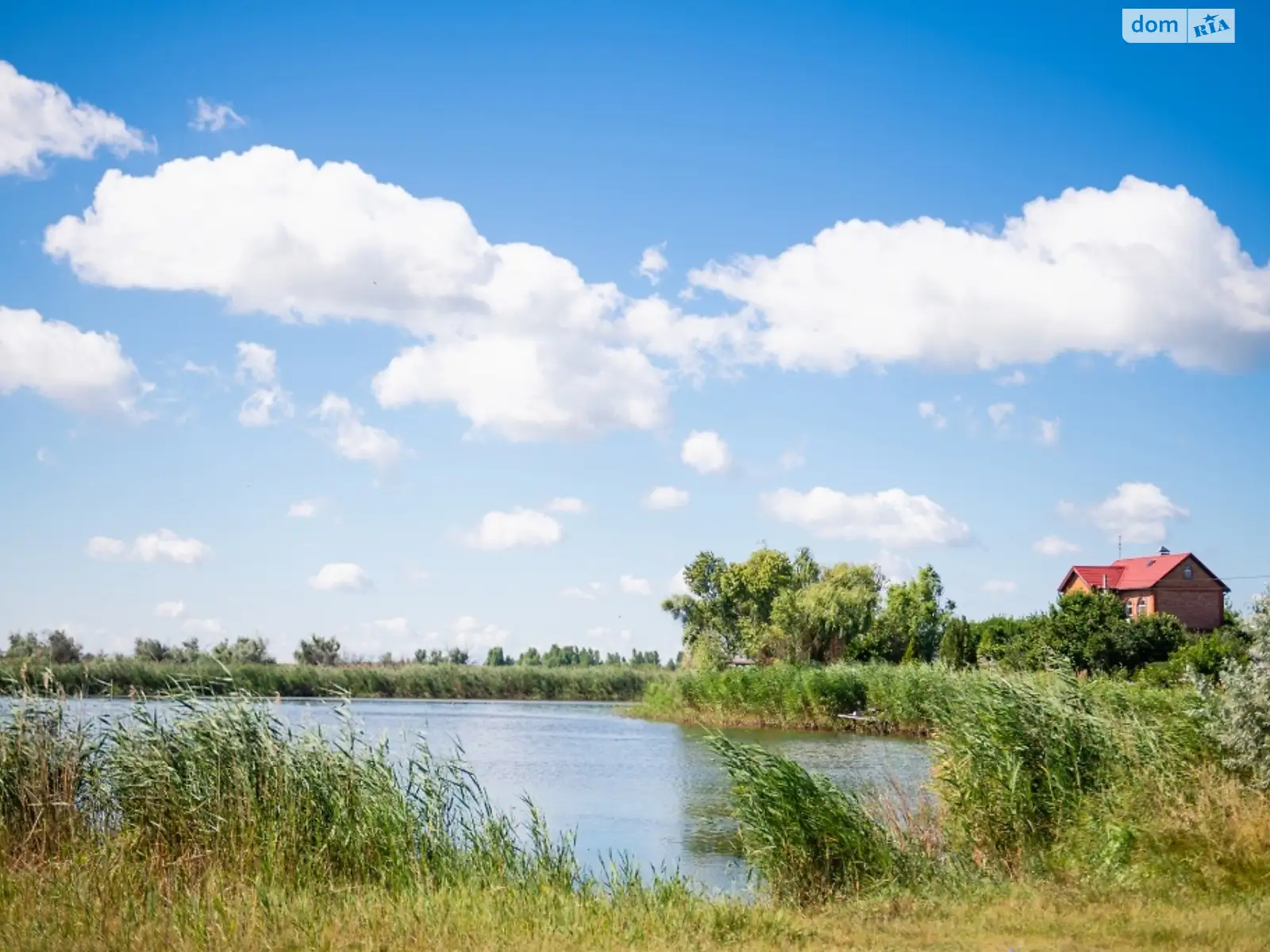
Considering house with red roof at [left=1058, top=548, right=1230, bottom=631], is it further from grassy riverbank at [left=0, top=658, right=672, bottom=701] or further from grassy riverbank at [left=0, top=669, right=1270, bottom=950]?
grassy riverbank at [left=0, top=669, right=1270, bottom=950]

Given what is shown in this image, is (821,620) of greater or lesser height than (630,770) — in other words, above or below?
above

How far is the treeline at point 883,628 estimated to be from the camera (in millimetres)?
44812

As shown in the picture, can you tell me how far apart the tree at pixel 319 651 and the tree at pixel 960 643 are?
44.5 metres

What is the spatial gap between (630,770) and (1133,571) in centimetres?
5253

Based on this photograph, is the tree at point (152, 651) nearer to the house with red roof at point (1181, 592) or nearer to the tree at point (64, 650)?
the tree at point (64, 650)

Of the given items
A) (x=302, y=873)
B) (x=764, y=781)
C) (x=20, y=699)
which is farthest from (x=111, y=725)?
(x=764, y=781)

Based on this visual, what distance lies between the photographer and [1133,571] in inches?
2876

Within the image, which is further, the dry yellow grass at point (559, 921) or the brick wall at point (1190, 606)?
the brick wall at point (1190, 606)

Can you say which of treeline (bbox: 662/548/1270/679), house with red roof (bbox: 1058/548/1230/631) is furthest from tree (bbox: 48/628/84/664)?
house with red roof (bbox: 1058/548/1230/631)

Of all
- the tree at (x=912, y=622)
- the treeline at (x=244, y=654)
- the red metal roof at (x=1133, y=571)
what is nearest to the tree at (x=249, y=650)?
the treeline at (x=244, y=654)

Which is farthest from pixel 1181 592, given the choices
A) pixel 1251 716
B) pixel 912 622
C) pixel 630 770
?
pixel 1251 716

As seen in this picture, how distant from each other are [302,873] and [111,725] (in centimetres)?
353

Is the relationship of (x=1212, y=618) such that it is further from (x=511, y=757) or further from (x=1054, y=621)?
(x=511, y=757)

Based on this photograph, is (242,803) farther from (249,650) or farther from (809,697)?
(249,650)
